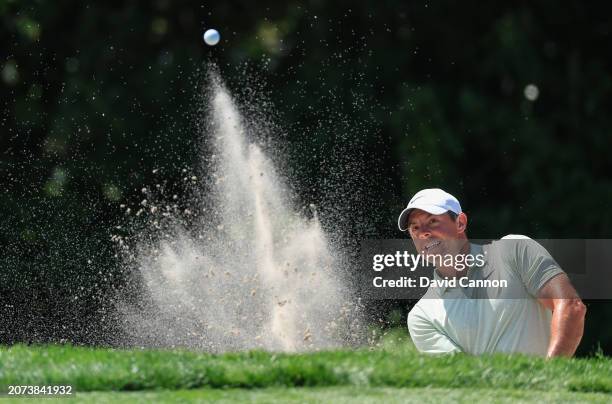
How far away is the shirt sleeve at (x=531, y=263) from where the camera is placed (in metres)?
5.21

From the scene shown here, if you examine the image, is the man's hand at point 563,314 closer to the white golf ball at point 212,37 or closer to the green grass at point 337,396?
the green grass at point 337,396

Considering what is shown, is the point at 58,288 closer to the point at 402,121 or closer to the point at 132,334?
the point at 132,334

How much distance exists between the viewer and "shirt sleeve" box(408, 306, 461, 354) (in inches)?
213

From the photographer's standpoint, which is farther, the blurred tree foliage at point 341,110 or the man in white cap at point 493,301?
the blurred tree foliage at point 341,110

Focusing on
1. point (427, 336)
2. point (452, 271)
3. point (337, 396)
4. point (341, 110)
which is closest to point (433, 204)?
point (452, 271)

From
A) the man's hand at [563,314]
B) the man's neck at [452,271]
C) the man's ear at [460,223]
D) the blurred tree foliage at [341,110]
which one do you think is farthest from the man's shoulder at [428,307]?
the blurred tree foliage at [341,110]

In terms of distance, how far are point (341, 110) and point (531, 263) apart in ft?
26.7

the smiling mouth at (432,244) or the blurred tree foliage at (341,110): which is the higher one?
the blurred tree foliage at (341,110)

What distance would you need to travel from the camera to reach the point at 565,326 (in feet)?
16.7

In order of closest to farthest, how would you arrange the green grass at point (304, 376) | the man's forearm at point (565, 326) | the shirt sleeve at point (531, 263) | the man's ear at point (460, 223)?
the green grass at point (304, 376)
the man's forearm at point (565, 326)
the shirt sleeve at point (531, 263)
the man's ear at point (460, 223)

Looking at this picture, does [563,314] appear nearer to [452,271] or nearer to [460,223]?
[452,271]

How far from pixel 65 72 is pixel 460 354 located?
32.3 feet

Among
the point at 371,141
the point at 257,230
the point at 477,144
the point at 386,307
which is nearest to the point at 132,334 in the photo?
the point at 257,230

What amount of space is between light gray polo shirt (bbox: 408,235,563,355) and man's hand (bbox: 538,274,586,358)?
0.15 feet
